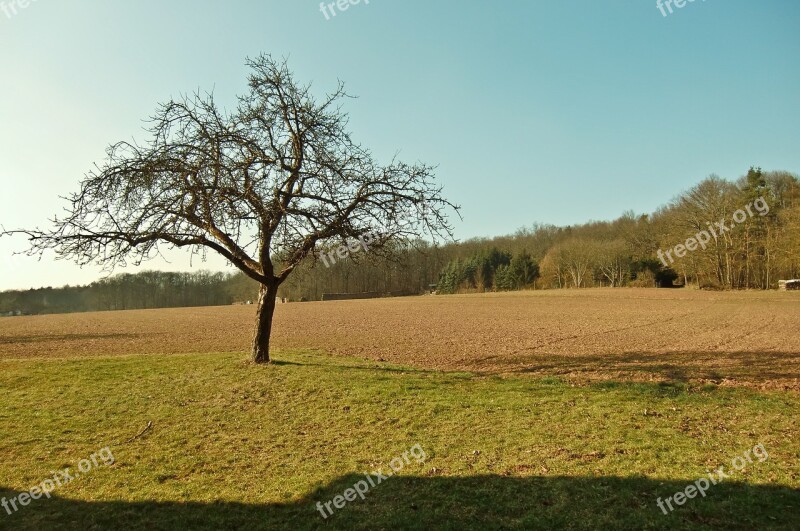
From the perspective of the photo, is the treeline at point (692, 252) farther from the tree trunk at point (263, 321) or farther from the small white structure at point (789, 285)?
the tree trunk at point (263, 321)

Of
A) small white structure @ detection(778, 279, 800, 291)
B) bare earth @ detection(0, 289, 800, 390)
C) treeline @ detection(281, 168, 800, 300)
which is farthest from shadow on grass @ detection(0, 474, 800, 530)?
small white structure @ detection(778, 279, 800, 291)

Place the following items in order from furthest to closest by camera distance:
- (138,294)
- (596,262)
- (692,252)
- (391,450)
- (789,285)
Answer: (138,294) < (596,262) < (692,252) < (789,285) < (391,450)

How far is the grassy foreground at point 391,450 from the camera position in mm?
5855

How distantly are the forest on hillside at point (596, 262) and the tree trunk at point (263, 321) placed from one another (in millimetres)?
1548

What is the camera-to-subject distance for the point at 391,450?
26.5 ft

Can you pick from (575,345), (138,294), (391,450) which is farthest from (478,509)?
(138,294)

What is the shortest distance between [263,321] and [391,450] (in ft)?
25.8

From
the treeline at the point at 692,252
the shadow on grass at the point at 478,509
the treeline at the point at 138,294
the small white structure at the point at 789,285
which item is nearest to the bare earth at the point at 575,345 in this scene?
the shadow on grass at the point at 478,509

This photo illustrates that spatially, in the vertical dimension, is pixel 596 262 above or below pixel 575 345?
above

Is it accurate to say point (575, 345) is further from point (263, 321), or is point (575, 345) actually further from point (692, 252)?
point (692, 252)

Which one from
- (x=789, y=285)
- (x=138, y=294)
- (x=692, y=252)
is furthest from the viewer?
(x=138, y=294)

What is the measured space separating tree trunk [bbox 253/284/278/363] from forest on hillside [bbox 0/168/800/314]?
1.55m

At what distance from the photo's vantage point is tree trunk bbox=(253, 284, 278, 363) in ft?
47.6

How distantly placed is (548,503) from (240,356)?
12386 mm
